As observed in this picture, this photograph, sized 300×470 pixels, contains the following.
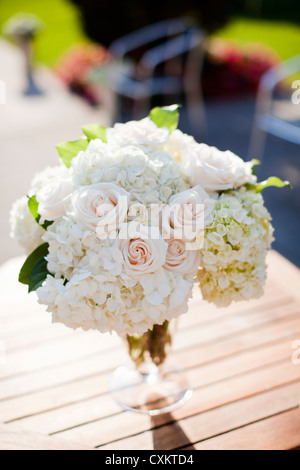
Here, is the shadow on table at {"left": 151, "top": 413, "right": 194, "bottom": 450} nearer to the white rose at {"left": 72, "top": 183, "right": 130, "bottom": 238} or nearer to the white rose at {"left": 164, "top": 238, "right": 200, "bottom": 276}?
the white rose at {"left": 164, "top": 238, "right": 200, "bottom": 276}

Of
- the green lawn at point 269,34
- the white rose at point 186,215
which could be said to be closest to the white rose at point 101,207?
the white rose at point 186,215

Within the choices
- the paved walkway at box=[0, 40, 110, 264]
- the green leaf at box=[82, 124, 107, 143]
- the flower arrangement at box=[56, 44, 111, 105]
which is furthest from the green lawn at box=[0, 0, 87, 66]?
the green leaf at box=[82, 124, 107, 143]

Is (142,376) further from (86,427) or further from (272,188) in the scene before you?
(272,188)

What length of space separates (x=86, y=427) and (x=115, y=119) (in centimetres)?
502

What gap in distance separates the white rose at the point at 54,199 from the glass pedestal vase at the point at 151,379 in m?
0.47

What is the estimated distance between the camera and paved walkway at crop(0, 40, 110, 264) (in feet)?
15.0

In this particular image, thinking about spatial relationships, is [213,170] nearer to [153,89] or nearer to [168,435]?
[168,435]

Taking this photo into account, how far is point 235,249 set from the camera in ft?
3.83

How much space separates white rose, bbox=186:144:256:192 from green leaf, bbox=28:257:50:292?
44 cm

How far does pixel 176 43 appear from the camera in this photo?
225 inches

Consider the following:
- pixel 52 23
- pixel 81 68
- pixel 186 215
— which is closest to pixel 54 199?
pixel 186 215

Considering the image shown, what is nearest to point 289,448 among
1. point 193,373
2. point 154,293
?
point 193,373

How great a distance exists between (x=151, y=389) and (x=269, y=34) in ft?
35.4

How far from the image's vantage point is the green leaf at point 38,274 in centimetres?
119
